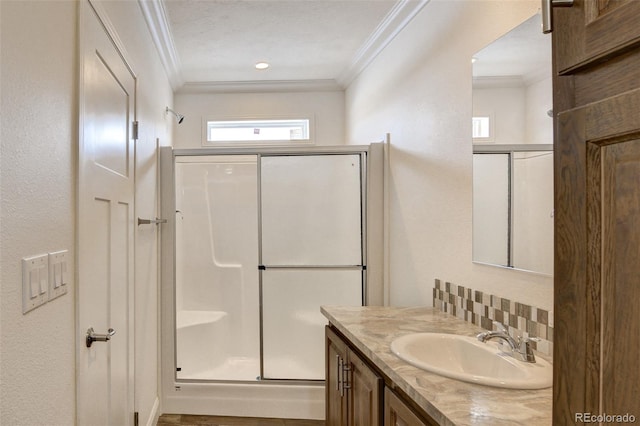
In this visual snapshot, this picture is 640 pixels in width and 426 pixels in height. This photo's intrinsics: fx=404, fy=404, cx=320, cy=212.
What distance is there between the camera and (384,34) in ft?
9.08

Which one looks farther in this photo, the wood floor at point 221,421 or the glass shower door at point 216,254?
the glass shower door at point 216,254

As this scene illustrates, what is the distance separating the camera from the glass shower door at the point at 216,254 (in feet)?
11.8

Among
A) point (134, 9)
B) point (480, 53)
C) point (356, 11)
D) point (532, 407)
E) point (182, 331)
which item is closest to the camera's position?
point (532, 407)

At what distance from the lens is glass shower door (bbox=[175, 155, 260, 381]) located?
142 inches

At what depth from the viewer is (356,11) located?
2537mm

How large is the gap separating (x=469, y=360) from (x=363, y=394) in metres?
0.42

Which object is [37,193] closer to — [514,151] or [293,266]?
[514,151]

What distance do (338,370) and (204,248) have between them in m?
2.32

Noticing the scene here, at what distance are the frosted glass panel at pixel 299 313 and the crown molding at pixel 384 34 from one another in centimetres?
163

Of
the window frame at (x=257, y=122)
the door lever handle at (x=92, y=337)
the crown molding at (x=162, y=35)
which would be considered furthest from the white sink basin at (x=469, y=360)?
the window frame at (x=257, y=122)

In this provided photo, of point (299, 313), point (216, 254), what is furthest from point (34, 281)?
point (216, 254)

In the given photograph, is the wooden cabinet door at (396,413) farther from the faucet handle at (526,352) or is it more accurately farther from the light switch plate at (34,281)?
the light switch plate at (34,281)

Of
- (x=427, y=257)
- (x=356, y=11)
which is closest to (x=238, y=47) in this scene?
(x=356, y=11)

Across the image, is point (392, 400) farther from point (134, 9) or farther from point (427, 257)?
point (134, 9)
